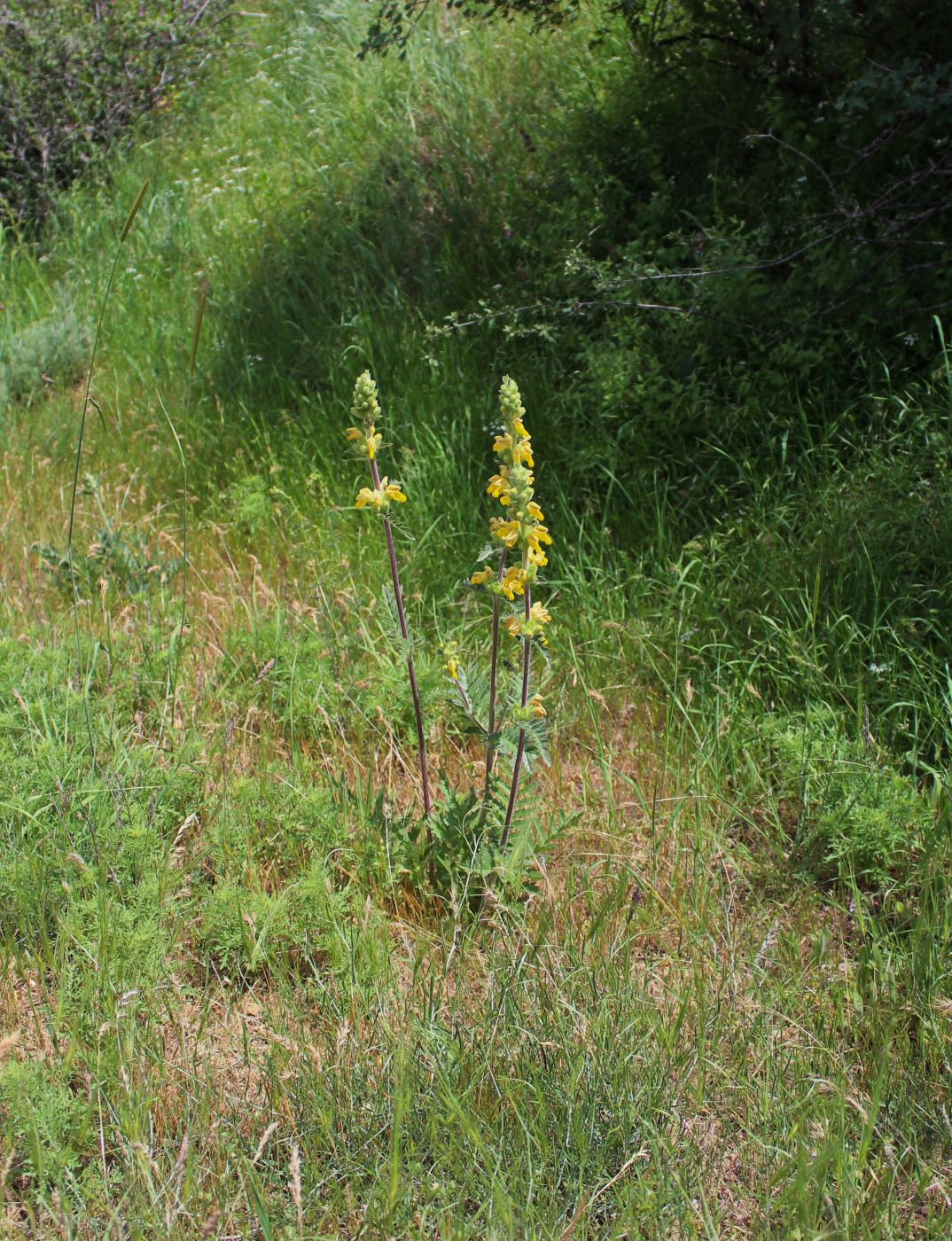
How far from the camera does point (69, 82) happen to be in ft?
24.1

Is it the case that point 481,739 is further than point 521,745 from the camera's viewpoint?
Yes

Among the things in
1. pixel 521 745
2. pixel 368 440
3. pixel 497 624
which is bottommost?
pixel 521 745

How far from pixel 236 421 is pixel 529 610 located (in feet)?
9.75

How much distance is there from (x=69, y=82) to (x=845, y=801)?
731 cm

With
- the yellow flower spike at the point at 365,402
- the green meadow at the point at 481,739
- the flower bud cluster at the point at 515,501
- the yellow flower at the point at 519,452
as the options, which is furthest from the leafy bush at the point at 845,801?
the yellow flower spike at the point at 365,402

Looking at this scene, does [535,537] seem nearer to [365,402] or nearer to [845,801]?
[365,402]

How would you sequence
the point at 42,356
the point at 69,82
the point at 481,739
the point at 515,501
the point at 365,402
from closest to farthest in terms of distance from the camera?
the point at 515,501, the point at 365,402, the point at 481,739, the point at 42,356, the point at 69,82

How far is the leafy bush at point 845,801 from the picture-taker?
2.45 metres

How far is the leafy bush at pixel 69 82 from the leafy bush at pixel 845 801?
6.37 metres

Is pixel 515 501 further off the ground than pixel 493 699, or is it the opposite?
pixel 515 501

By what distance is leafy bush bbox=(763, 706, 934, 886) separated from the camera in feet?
8.04

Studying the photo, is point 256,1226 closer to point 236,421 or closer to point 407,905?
point 407,905

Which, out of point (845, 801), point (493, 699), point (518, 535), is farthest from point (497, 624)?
point (845, 801)

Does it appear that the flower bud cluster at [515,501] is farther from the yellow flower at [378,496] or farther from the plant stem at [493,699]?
the yellow flower at [378,496]
